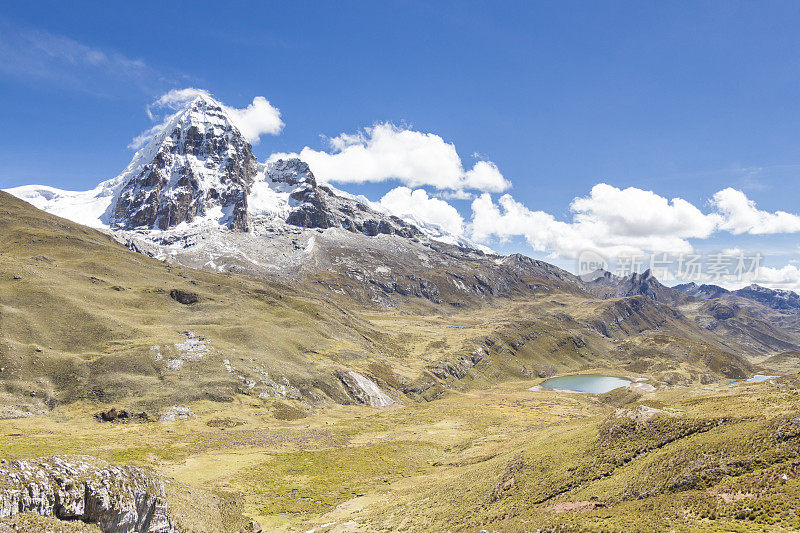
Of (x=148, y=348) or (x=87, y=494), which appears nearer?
(x=87, y=494)

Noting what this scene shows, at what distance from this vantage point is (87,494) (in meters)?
30.0

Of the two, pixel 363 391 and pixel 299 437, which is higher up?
pixel 299 437

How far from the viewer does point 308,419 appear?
112m

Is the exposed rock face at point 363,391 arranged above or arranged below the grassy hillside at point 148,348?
below

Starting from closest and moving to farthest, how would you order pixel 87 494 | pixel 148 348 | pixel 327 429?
1. pixel 87 494
2. pixel 327 429
3. pixel 148 348

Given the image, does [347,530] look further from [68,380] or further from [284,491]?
[68,380]

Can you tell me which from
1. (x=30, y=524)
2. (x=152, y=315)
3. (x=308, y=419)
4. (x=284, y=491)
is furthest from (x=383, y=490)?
(x=152, y=315)

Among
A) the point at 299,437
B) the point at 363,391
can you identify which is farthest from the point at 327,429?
the point at 363,391

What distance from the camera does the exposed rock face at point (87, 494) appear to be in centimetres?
2603

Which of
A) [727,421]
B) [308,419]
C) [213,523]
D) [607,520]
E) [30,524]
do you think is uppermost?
[727,421]

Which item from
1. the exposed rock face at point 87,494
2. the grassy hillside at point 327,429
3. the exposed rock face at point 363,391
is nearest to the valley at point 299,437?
the exposed rock face at point 87,494

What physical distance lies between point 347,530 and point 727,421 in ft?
135

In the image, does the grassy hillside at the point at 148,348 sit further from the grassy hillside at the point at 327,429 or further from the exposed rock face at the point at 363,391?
the exposed rock face at the point at 363,391

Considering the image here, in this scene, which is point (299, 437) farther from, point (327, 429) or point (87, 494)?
point (87, 494)
